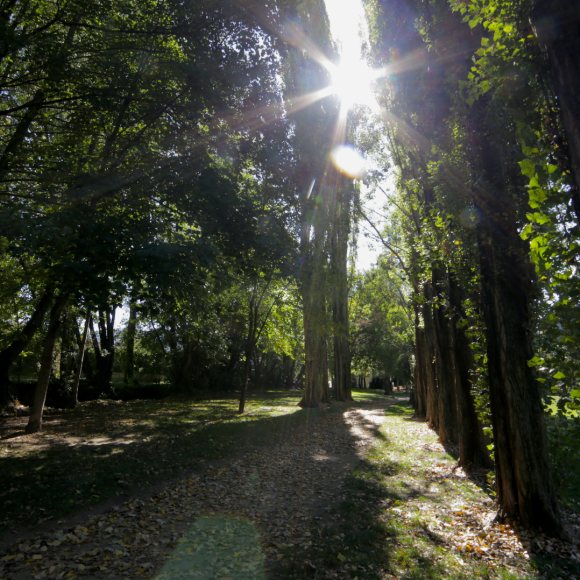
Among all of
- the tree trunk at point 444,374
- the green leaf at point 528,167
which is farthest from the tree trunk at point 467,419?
the green leaf at point 528,167

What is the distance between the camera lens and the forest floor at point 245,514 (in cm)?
496

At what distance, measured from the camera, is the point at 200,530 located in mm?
6047

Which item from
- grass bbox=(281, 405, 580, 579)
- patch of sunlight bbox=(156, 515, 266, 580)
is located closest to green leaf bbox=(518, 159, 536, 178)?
grass bbox=(281, 405, 580, 579)

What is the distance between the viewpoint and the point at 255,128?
1112 cm

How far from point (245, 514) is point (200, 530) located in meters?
0.99

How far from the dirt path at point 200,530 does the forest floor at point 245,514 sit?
24mm

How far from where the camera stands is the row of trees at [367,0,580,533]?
9.35 feet

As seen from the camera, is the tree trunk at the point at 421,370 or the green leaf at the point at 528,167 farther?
the tree trunk at the point at 421,370

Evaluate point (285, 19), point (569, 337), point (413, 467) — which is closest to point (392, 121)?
point (285, 19)

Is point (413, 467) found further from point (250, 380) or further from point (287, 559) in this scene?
point (250, 380)

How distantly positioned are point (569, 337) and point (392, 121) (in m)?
10.6

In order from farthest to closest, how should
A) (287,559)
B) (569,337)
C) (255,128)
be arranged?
(255,128) < (287,559) < (569,337)

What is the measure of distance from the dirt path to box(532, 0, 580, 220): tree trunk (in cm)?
519

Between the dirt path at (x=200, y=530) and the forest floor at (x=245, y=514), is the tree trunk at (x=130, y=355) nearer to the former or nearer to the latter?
the forest floor at (x=245, y=514)
